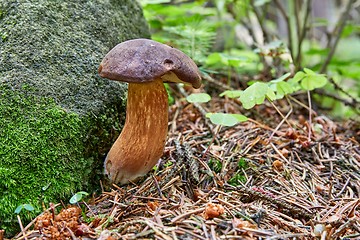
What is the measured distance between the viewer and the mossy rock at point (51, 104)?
6.06ft

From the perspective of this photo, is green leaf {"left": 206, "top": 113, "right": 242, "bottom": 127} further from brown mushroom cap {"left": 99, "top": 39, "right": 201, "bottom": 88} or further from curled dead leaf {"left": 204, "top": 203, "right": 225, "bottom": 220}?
curled dead leaf {"left": 204, "top": 203, "right": 225, "bottom": 220}

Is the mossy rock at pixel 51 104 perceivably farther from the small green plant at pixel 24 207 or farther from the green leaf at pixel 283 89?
the green leaf at pixel 283 89

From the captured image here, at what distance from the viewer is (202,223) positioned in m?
1.59

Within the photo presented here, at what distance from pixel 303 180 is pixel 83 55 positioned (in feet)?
5.36

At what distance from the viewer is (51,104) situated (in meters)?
2.00

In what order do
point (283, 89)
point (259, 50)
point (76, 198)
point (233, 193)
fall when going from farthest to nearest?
1. point (259, 50)
2. point (283, 89)
3. point (233, 193)
4. point (76, 198)

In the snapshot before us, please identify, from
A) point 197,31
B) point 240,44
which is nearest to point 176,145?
point 197,31

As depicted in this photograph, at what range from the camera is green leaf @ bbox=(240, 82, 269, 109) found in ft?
7.60

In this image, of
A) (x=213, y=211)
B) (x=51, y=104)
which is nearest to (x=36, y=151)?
(x=51, y=104)

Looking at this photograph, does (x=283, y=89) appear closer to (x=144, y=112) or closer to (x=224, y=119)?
(x=224, y=119)

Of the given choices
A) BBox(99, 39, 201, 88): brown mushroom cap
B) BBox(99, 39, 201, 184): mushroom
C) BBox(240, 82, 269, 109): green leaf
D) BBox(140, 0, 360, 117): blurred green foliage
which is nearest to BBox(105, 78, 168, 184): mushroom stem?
BBox(99, 39, 201, 184): mushroom

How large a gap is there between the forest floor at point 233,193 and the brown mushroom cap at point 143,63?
64cm

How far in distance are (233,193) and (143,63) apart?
885mm

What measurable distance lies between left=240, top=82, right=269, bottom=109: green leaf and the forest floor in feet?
1.18
